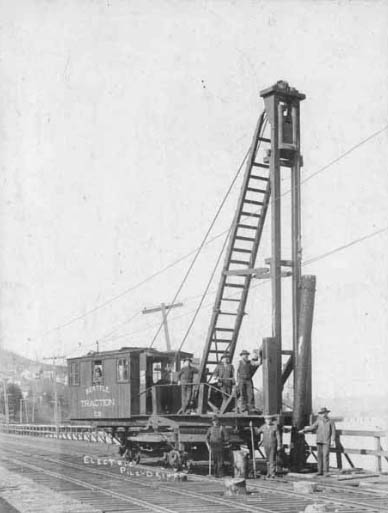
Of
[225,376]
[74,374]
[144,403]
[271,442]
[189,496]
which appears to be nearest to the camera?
[189,496]

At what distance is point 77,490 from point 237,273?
6228mm

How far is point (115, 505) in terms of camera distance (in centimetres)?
1083

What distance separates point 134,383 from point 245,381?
395cm

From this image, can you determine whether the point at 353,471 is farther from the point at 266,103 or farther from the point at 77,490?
the point at 266,103

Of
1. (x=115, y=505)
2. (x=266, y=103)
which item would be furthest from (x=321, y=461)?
(x=266, y=103)

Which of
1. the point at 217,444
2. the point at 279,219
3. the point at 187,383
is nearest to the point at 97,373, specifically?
the point at 187,383

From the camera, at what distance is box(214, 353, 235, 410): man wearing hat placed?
16781 mm

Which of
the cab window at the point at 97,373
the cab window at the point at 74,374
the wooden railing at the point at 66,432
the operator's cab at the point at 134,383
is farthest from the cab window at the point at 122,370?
the wooden railing at the point at 66,432

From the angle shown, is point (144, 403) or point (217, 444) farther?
point (144, 403)

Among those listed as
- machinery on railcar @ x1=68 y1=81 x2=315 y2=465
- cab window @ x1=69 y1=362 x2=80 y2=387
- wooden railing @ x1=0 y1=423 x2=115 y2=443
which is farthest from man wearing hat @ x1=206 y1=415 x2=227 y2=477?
wooden railing @ x1=0 y1=423 x2=115 y2=443

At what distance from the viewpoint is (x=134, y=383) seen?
1881 cm

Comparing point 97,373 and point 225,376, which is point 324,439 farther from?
point 97,373

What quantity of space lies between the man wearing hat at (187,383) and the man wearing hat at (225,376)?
869mm

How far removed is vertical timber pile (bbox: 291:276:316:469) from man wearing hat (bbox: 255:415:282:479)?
2.90 feet
